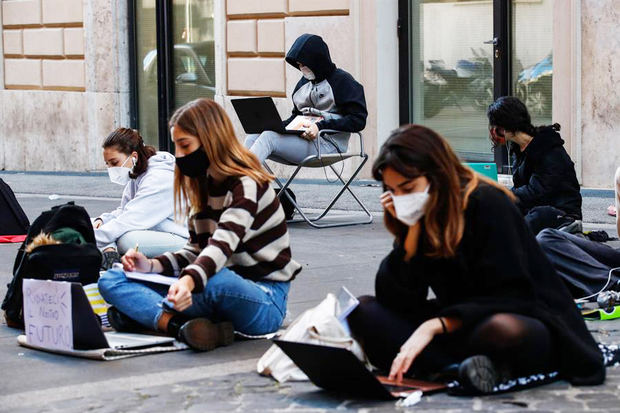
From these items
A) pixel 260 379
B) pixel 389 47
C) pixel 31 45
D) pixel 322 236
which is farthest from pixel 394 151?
pixel 31 45

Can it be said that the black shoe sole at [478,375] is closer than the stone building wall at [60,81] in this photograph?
Yes

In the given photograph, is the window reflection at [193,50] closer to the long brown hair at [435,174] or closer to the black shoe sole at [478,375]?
the long brown hair at [435,174]

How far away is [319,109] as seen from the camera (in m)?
9.77

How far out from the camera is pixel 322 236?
9.15m

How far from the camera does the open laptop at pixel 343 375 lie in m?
4.29

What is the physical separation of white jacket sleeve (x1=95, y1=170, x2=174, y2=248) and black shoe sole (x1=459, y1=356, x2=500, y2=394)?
2.90 metres

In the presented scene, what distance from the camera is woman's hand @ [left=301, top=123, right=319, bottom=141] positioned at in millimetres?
9375

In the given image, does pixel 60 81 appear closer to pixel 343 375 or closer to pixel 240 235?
pixel 240 235

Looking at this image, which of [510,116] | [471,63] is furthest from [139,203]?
[471,63]

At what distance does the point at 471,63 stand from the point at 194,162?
7744 mm

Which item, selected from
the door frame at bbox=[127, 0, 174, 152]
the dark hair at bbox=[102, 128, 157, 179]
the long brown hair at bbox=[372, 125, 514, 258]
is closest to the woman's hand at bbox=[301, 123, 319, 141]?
the dark hair at bbox=[102, 128, 157, 179]

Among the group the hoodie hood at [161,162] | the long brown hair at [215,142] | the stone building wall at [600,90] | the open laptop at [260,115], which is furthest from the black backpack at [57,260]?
the stone building wall at [600,90]

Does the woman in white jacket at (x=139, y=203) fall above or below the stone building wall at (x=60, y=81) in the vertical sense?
below

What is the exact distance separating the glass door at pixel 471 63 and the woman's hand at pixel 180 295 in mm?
7510
